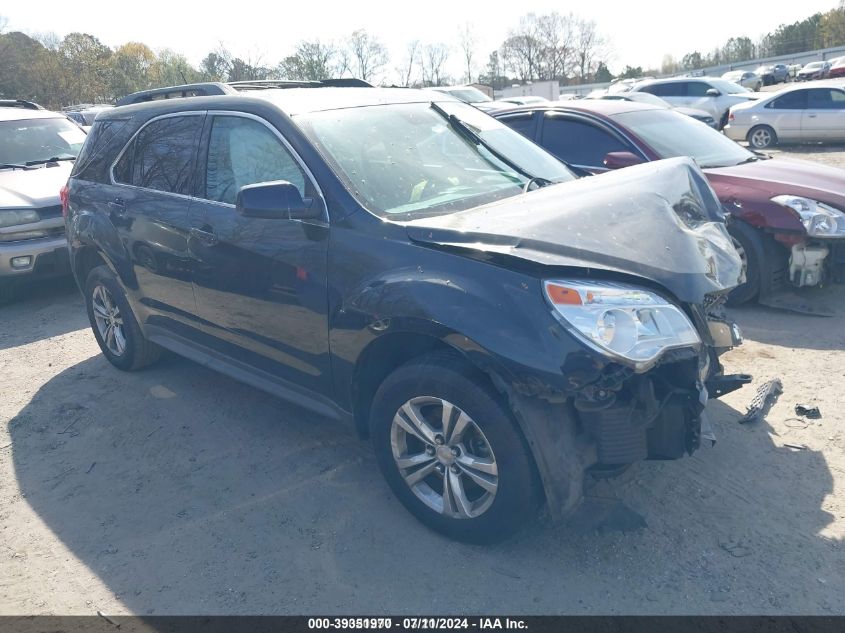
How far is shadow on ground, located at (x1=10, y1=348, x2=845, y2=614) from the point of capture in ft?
9.20

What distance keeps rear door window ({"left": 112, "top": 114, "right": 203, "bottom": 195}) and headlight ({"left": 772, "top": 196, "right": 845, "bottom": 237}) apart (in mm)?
4474

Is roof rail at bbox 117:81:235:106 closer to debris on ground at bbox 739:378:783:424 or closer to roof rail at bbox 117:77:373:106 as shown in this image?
roof rail at bbox 117:77:373:106

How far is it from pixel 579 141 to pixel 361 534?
15.3ft

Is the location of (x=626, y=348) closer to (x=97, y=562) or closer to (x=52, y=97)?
(x=97, y=562)

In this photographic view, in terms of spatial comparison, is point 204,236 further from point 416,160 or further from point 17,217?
point 17,217

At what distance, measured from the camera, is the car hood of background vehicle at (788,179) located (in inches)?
221

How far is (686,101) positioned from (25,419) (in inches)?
848

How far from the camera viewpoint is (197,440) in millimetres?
4305

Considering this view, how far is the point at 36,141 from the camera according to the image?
347 inches

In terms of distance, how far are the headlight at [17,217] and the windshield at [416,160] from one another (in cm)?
501

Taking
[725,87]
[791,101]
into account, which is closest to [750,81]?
[725,87]

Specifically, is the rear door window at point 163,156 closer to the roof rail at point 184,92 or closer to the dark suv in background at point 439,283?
the dark suv in background at point 439,283

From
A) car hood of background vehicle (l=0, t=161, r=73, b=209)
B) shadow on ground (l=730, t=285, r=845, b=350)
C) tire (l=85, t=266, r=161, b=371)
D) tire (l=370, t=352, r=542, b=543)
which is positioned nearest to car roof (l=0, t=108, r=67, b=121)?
car hood of background vehicle (l=0, t=161, r=73, b=209)

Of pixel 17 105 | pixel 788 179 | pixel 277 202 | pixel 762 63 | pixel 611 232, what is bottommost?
pixel 762 63
